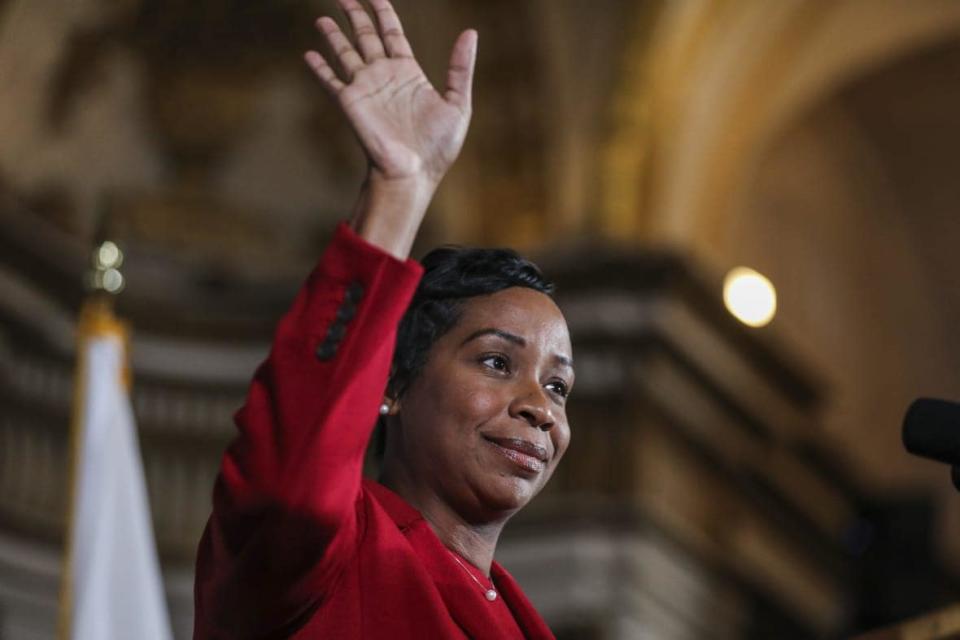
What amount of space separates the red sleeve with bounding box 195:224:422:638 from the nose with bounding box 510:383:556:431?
28 cm

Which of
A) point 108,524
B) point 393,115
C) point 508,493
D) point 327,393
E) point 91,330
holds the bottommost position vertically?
point 108,524

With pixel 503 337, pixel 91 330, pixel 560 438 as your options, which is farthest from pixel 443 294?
pixel 91 330

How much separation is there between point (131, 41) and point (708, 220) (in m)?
2.80

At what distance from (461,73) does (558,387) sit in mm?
399

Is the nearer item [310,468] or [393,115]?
[310,468]

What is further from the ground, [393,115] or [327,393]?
[393,115]

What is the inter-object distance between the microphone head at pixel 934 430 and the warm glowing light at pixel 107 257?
402 cm

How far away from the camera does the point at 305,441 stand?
1899mm

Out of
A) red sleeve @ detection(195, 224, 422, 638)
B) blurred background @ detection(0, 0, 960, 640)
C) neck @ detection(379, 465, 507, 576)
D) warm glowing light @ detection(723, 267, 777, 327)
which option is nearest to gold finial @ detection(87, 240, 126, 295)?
blurred background @ detection(0, 0, 960, 640)

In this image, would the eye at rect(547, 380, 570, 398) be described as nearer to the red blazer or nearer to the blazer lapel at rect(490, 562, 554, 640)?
the blazer lapel at rect(490, 562, 554, 640)

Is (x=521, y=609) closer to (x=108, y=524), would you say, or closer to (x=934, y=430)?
(x=934, y=430)

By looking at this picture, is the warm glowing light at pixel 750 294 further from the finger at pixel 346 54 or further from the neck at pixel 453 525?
the finger at pixel 346 54

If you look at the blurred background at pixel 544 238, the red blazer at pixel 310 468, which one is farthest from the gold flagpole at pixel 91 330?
the red blazer at pixel 310 468

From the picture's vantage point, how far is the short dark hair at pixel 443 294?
7.62 feet
